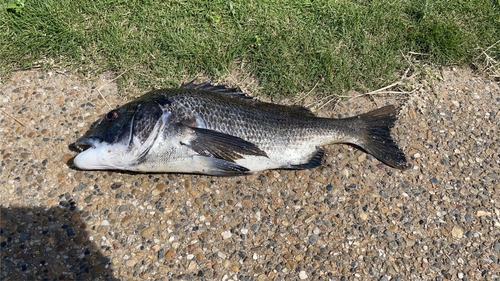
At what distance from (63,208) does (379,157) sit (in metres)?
3.14

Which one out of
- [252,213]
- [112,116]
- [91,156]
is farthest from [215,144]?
[91,156]

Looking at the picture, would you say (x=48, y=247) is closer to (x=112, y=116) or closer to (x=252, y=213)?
(x=112, y=116)

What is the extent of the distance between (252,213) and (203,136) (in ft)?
2.90

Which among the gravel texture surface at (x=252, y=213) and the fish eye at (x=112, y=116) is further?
the fish eye at (x=112, y=116)

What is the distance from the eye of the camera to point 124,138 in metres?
3.31

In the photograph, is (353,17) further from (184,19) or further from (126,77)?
(126,77)

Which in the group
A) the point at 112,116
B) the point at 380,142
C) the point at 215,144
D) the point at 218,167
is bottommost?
the point at 380,142

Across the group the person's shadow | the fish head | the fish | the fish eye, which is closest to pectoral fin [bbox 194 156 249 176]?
the fish

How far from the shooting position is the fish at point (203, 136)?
10.9 ft

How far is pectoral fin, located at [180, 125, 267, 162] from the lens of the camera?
10.8 feet

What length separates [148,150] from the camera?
3.34 m

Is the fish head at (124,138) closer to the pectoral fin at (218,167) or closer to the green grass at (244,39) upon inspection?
the pectoral fin at (218,167)

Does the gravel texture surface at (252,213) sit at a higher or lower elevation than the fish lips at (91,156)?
lower

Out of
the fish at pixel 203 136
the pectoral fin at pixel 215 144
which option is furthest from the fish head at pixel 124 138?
the pectoral fin at pixel 215 144
